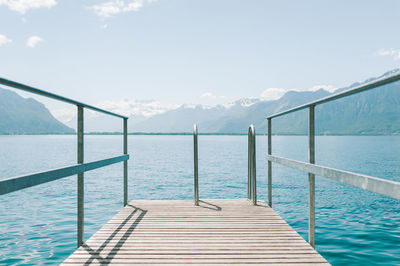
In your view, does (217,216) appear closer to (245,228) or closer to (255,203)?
(245,228)

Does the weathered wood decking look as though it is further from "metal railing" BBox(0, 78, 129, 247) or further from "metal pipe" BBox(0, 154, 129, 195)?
"metal pipe" BBox(0, 154, 129, 195)

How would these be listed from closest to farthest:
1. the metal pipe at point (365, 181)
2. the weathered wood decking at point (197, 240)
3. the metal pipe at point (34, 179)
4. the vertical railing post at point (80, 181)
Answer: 1. the metal pipe at point (365, 181)
2. the metal pipe at point (34, 179)
3. the weathered wood decking at point (197, 240)
4. the vertical railing post at point (80, 181)

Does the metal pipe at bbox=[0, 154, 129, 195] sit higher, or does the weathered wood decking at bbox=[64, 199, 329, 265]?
the metal pipe at bbox=[0, 154, 129, 195]

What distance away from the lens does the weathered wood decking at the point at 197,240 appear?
2.46 meters

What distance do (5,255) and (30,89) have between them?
406 centimetres

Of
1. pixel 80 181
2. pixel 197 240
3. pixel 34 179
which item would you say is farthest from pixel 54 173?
pixel 197 240

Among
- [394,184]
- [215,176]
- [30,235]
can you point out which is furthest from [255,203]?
[215,176]

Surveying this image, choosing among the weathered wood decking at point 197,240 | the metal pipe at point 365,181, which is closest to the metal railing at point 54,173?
the weathered wood decking at point 197,240

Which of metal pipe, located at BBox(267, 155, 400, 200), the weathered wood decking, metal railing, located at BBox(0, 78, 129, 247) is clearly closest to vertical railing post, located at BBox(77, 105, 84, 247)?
metal railing, located at BBox(0, 78, 129, 247)

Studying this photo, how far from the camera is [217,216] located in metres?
3.88

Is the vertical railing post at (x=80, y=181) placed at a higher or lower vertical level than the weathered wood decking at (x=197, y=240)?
higher

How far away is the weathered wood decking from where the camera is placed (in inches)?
97.0

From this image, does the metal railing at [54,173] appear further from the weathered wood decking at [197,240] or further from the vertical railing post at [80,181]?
the weathered wood decking at [197,240]

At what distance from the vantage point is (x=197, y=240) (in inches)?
115
